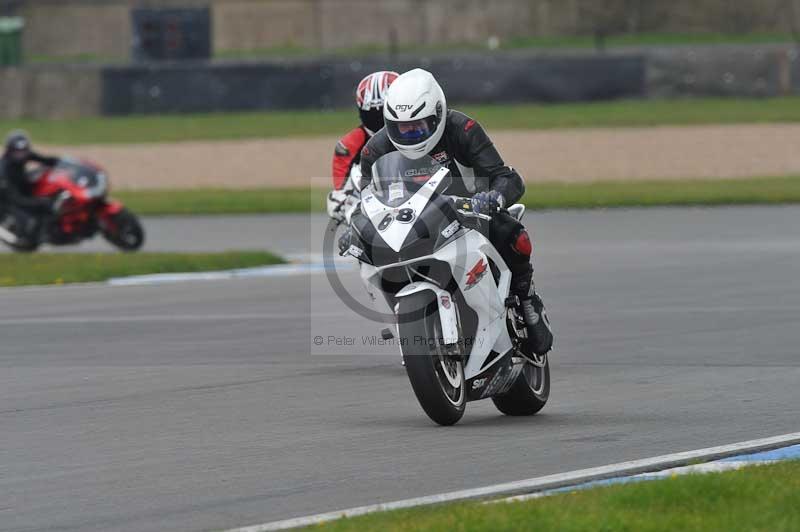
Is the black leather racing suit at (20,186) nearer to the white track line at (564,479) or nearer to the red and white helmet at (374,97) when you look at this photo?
the red and white helmet at (374,97)

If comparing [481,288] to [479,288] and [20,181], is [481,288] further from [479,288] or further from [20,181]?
[20,181]

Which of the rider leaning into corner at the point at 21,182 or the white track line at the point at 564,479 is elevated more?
the white track line at the point at 564,479

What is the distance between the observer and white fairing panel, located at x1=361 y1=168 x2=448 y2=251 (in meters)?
7.90

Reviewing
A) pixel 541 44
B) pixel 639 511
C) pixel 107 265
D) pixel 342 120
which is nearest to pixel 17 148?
pixel 107 265

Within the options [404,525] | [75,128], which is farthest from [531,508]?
[75,128]

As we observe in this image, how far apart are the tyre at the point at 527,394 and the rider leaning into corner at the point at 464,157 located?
0.15 metres

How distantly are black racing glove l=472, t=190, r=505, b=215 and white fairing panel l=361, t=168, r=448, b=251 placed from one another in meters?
0.19

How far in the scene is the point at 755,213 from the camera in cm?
2280

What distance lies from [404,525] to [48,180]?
657 inches

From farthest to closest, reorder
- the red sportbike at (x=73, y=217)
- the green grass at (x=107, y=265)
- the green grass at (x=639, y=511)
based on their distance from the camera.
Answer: the red sportbike at (x=73, y=217) < the green grass at (x=107, y=265) < the green grass at (x=639, y=511)

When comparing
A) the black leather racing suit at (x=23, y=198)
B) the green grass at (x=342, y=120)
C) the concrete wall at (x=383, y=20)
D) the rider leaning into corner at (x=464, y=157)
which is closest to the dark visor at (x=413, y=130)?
the rider leaning into corner at (x=464, y=157)

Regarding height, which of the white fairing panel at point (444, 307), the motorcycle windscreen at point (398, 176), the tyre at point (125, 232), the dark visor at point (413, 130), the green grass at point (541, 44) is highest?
the dark visor at point (413, 130)

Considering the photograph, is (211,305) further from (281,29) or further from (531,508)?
(281,29)

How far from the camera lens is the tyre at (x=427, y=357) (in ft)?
25.7
